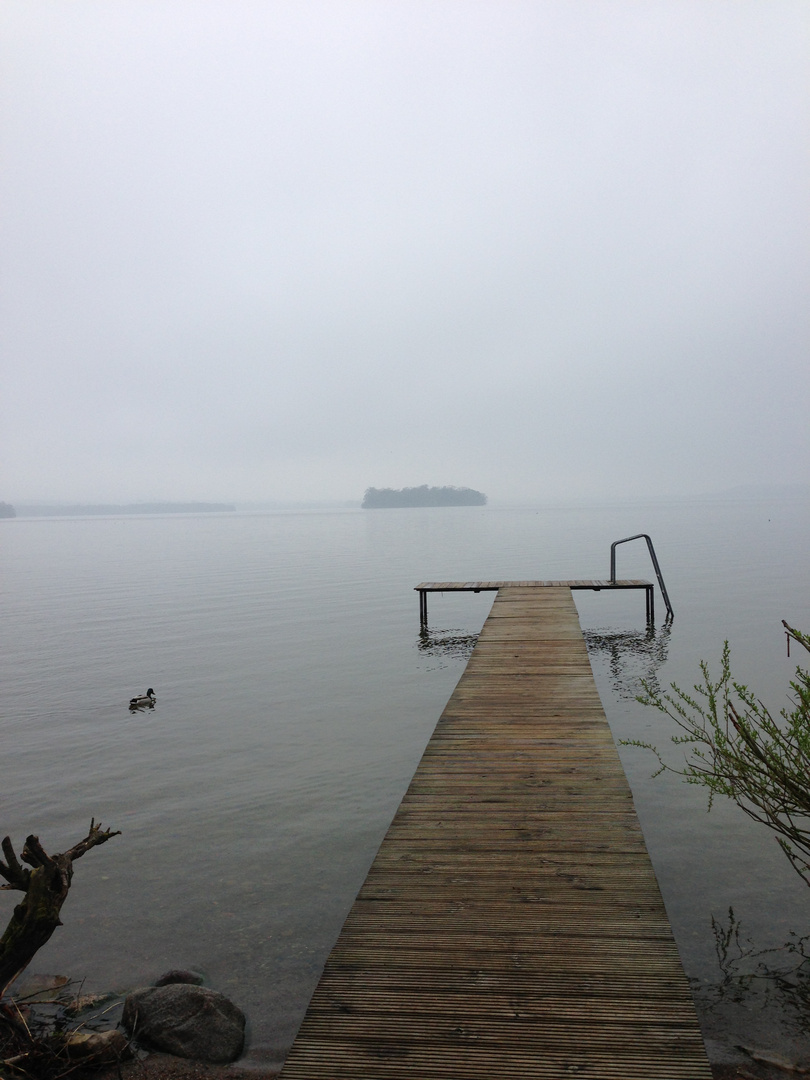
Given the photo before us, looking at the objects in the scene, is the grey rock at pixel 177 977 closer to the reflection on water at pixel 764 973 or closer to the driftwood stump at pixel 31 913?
the driftwood stump at pixel 31 913

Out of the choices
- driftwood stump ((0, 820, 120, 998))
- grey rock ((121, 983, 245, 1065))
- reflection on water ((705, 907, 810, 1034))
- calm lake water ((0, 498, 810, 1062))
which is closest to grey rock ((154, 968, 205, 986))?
calm lake water ((0, 498, 810, 1062))

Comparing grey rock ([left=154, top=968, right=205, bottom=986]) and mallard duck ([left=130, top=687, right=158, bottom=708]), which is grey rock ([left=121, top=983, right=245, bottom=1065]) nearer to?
grey rock ([left=154, top=968, right=205, bottom=986])

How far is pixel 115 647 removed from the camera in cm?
1752

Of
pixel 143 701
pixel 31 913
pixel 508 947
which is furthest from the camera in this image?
pixel 143 701

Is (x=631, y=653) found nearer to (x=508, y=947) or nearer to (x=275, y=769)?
(x=275, y=769)

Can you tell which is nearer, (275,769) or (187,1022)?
(187,1022)

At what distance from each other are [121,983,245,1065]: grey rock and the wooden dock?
107 centimetres

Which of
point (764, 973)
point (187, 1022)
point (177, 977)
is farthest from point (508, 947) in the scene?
point (177, 977)

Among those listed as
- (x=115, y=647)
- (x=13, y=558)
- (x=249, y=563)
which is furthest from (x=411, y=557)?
(x=13, y=558)

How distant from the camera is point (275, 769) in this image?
8859 millimetres

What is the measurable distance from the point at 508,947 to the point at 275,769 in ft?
19.3

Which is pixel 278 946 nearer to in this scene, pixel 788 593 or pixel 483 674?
pixel 483 674

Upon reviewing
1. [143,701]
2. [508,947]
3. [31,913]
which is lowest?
[143,701]

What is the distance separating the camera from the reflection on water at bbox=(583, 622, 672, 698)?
41.8 ft
